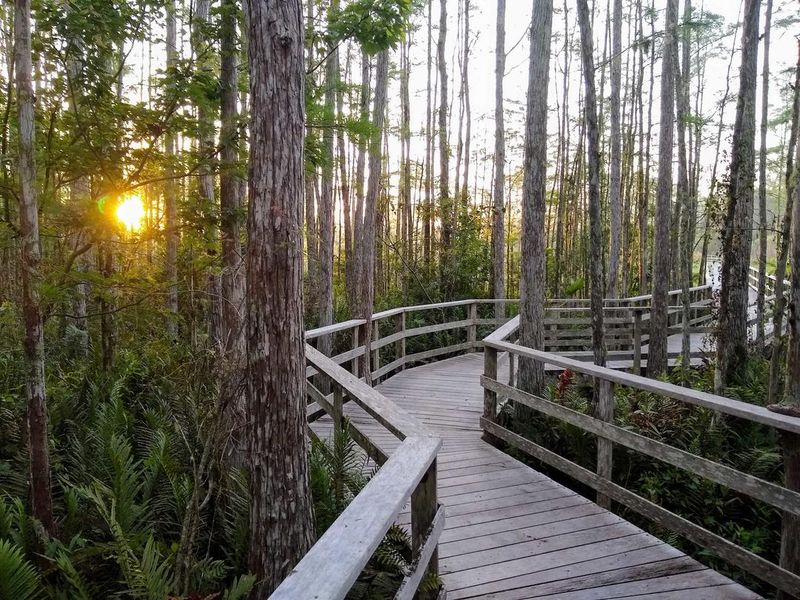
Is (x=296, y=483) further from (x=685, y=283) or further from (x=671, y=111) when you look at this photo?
Answer: (x=671, y=111)

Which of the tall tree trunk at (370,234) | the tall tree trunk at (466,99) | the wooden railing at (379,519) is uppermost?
the tall tree trunk at (466,99)

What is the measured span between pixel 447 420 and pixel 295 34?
4749 millimetres

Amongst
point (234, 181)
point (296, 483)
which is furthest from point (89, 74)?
point (296, 483)

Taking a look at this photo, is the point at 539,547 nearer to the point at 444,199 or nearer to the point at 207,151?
the point at 207,151

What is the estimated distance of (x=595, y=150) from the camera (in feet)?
20.4

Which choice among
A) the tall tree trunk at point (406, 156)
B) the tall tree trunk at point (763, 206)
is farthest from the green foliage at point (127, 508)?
the tall tree trunk at point (406, 156)

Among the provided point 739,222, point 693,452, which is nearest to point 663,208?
point 739,222

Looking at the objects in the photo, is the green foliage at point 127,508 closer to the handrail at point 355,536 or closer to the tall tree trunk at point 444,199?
the handrail at point 355,536

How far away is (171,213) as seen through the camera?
8.98 metres

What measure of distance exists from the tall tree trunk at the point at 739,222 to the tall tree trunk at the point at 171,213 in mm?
5403

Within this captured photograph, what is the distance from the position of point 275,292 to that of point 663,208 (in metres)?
8.09

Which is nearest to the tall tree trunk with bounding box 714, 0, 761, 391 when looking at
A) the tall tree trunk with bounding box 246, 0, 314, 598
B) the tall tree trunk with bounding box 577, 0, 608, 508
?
the tall tree trunk with bounding box 577, 0, 608, 508

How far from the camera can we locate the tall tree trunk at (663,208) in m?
8.46

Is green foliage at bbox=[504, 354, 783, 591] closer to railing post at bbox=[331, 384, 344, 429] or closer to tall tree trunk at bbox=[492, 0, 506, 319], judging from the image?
railing post at bbox=[331, 384, 344, 429]
